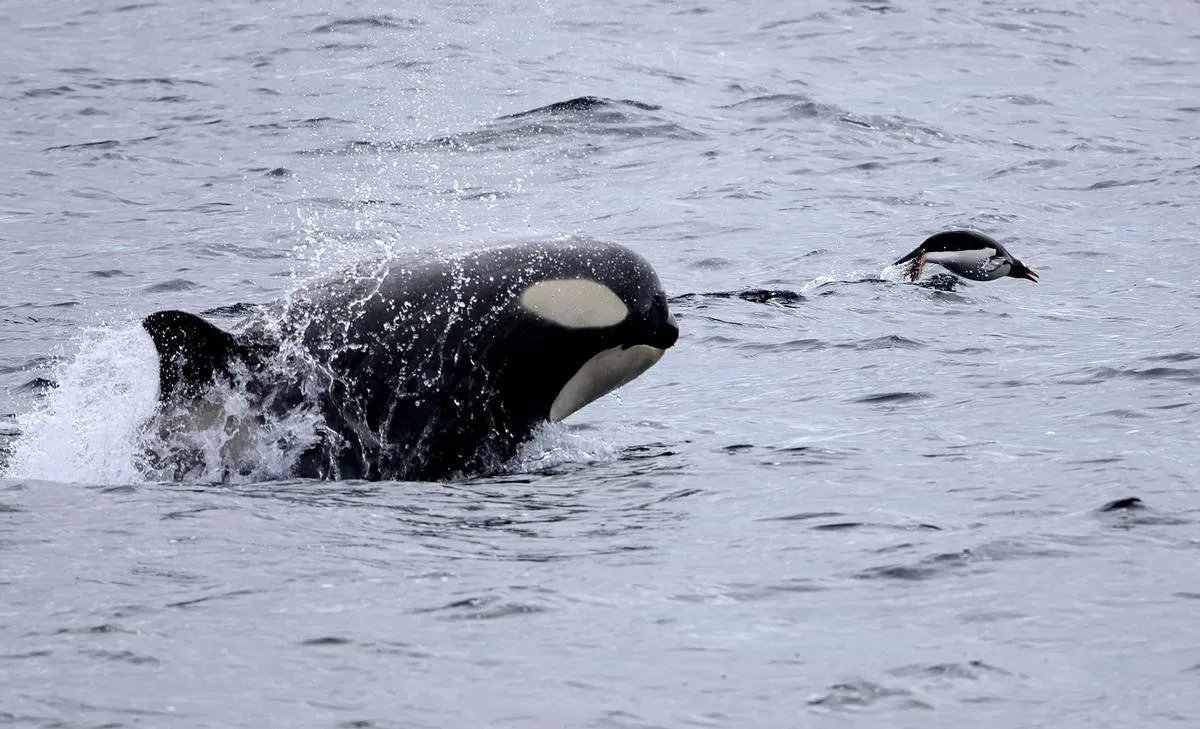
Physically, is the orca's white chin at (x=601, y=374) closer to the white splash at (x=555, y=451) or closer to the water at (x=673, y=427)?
the white splash at (x=555, y=451)

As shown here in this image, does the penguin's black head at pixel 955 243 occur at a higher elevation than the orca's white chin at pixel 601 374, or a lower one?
lower

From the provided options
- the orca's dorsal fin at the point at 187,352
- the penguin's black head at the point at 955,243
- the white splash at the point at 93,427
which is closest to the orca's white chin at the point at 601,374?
the orca's dorsal fin at the point at 187,352

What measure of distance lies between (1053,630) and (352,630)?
2804 mm

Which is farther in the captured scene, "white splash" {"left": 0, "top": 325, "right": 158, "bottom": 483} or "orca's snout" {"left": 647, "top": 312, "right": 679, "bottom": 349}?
"orca's snout" {"left": 647, "top": 312, "right": 679, "bottom": 349}

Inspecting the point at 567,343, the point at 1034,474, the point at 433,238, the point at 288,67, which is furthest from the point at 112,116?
the point at 1034,474

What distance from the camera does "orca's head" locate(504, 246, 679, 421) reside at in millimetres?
9992

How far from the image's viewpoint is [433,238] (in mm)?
18375

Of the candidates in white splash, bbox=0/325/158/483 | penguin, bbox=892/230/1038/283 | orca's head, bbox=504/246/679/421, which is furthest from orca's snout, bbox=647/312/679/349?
penguin, bbox=892/230/1038/283

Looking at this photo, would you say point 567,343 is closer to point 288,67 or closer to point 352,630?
point 352,630

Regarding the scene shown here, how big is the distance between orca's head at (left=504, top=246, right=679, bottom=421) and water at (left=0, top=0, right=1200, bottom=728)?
1.56 feet

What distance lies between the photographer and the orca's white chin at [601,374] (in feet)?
33.7

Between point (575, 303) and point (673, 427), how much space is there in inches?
67.0

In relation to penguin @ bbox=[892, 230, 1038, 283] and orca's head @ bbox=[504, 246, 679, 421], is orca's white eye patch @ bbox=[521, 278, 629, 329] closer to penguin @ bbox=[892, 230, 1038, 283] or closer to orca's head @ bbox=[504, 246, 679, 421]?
orca's head @ bbox=[504, 246, 679, 421]

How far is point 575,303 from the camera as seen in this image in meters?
10.0
